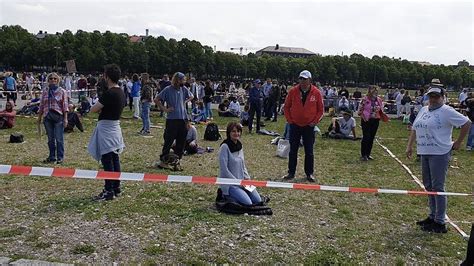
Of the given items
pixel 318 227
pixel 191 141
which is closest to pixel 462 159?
pixel 191 141

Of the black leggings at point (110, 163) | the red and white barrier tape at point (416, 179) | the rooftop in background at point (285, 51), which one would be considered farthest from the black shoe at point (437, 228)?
the rooftop in background at point (285, 51)

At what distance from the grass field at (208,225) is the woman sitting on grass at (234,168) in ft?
1.01

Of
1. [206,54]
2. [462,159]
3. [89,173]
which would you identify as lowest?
[462,159]

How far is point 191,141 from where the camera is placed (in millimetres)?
11125

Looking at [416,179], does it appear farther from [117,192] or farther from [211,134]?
[211,134]

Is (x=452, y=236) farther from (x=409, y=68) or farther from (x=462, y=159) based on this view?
(x=409, y=68)

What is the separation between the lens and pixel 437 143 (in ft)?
19.0

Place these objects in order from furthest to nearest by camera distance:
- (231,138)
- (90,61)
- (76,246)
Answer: (90,61) < (231,138) < (76,246)

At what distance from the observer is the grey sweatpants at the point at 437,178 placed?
5820 millimetres

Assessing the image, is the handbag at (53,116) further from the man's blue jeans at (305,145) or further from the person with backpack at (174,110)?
the man's blue jeans at (305,145)

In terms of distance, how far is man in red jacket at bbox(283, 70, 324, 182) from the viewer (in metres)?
8.64

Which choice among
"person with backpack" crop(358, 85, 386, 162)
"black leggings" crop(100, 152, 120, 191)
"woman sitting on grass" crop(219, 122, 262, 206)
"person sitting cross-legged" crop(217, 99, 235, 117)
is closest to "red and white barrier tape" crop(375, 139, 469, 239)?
"person with backpack" crop(358, 85, 386, 162)

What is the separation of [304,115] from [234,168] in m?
2.56

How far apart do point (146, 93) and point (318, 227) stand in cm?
953
